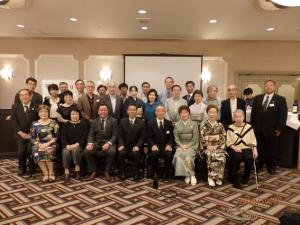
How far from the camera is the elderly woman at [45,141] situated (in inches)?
160

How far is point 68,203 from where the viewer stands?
3.24 m

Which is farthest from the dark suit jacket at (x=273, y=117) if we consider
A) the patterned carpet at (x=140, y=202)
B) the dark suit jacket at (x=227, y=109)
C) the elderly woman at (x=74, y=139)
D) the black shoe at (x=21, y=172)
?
Answer: the black shoe at (x=21, y=172)

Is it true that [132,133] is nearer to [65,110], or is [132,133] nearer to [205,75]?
[65,110]

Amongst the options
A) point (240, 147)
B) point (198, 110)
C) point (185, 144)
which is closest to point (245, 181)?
point (240, 147)

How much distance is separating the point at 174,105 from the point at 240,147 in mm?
1208

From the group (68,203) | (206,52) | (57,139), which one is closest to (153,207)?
(68,203)

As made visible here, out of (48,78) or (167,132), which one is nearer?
(167,132)

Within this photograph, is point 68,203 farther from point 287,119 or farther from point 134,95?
point 287,119

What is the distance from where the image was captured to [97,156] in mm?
4188

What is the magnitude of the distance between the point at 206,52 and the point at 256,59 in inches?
53.2

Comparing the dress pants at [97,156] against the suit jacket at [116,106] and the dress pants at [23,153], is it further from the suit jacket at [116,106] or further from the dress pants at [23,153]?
the dress pants at [23,153]

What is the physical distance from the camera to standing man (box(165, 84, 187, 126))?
14.9 feet

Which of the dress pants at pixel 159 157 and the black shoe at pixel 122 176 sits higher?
the dress pants at pixel 159 157

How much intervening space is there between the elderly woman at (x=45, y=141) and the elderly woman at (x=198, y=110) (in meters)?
2.11
